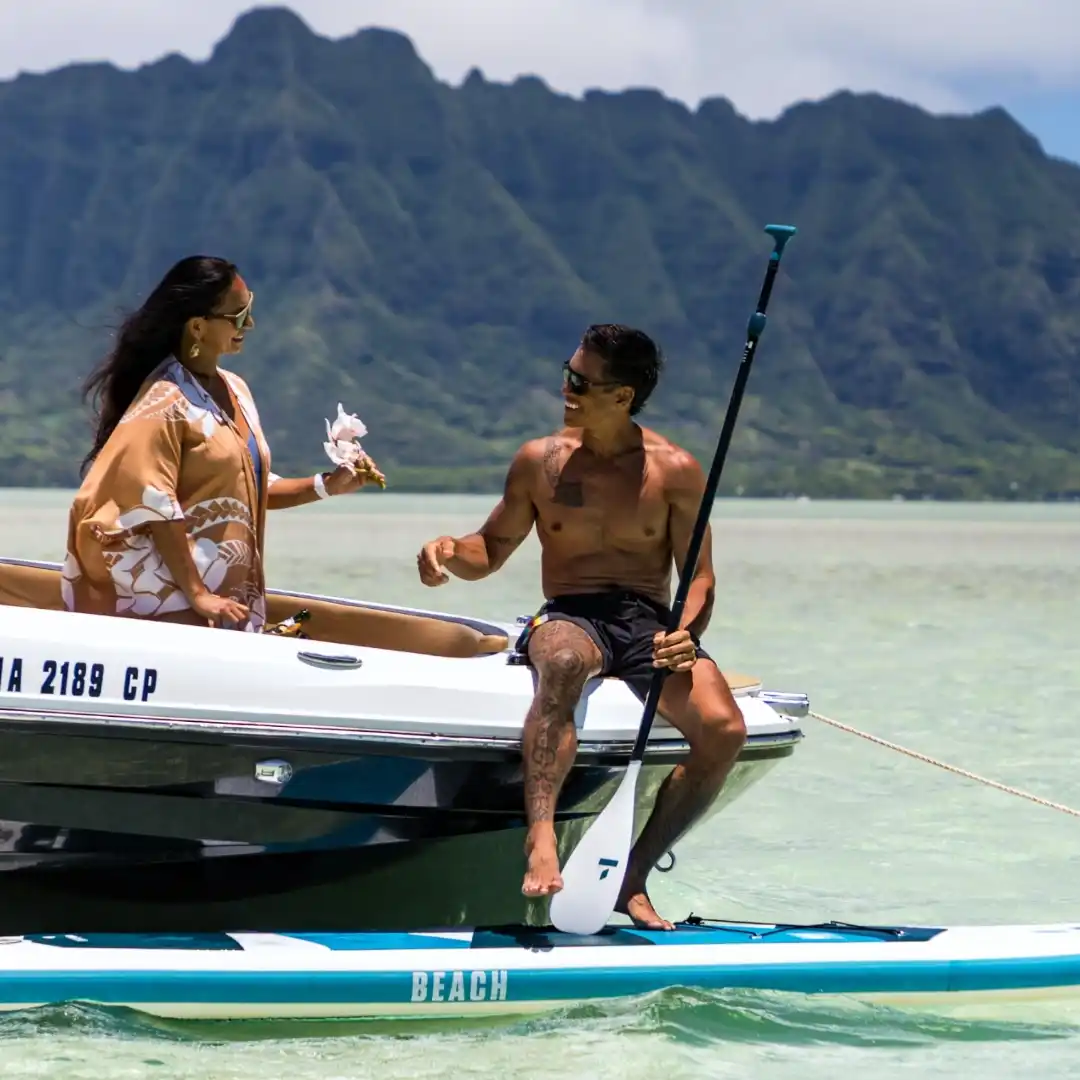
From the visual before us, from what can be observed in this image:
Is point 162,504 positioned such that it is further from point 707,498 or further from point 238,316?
point 707,498

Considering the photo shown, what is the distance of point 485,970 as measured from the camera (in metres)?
5.83

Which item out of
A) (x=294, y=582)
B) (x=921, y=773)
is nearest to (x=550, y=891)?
(x=921, y=773)

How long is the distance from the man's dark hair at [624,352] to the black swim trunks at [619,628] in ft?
2.20

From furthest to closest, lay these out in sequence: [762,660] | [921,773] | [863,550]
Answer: [863,550] → [762,660] → [921,773]

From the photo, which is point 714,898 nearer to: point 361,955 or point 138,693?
point 361,955

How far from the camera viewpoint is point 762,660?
20.8 m

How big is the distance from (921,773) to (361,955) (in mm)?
7847

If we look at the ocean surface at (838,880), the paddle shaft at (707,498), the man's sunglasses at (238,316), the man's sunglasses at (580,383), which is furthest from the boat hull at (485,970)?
the man's sunglasses at (238,316)

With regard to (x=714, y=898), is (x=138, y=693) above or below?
above

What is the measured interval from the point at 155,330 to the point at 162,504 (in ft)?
2.00

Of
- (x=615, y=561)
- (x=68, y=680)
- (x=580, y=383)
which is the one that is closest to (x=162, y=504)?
(x=68, y=680)

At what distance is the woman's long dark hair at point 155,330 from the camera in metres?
5.97

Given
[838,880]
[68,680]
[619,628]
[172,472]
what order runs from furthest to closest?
[838,880]
[619,628]
[172,472]
[68,680]

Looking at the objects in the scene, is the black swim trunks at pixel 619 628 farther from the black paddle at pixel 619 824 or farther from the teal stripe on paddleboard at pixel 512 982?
the teal stripe on paddleboard at pixel 512 982
